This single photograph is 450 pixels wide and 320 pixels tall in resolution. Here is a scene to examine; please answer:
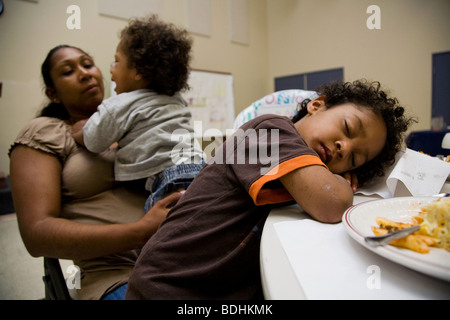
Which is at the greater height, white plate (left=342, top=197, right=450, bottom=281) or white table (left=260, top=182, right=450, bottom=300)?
white plate (left=342, top=197, right=450, bottom=281)

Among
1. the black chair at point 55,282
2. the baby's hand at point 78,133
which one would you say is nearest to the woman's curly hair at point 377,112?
the baby's hand at point 78,133

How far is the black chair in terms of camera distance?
0.83 meters

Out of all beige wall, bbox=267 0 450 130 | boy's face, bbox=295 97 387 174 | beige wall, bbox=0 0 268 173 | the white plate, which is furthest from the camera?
beige wall, bbox=267 0 450 130

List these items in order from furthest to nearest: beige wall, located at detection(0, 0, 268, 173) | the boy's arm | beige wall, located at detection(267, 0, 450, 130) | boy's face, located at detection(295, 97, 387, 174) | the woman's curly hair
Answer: beige wall, located at detection(267, 0, 450, 130), beige wall, located at detection(0, 0, 268, 173), the woman's curly hair, boy's face, located at detection(295, 97, 387, 174), the boy's arm

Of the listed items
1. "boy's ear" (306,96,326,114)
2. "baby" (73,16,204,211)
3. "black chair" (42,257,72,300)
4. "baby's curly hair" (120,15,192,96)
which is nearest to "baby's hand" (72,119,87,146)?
"baby" (73,16,204,211)

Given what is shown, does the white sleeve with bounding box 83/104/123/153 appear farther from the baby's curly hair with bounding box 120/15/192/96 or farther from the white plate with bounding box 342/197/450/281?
the white plate with bounding box 342/197/450/281

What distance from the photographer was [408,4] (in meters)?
3.10

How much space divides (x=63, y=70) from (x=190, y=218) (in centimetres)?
98

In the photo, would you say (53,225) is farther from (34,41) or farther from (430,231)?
(34,41)

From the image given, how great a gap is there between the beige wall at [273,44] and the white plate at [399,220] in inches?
88.4

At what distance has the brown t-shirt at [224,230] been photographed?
604 mm
